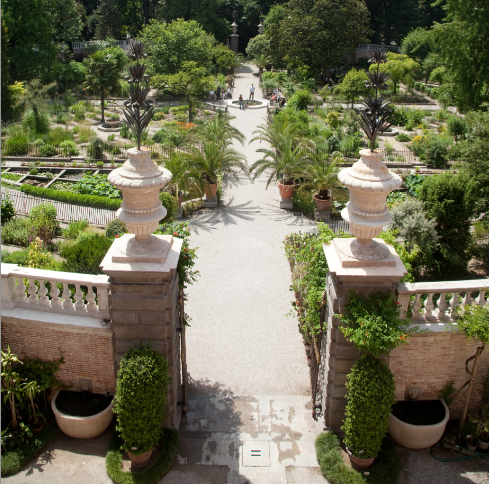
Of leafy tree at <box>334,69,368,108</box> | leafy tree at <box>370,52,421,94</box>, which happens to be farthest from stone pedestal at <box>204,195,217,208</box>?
leafy tree at <box>370,52,421,94</box>

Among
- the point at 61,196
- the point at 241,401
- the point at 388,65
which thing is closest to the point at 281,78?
the point at 388,65

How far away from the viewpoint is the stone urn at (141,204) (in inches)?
310

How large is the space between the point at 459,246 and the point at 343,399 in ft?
24.5

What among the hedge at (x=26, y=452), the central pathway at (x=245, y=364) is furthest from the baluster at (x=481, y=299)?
the hedge at (x=26, y=452)

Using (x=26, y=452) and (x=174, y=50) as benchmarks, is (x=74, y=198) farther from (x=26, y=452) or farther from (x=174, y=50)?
(x=174, y=50)

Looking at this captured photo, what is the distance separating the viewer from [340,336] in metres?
8.65

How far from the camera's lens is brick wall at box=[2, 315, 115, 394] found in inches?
364

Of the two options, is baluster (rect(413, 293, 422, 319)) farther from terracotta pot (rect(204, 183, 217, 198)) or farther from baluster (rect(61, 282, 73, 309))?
terracotta pot (rect(204, 183, 217, 198))

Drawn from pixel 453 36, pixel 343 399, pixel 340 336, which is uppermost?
pixel 453 36

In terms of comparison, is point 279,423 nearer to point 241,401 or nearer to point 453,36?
point 241,401

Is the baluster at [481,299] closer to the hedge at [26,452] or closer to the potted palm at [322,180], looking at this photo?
the hedge at [26,452]

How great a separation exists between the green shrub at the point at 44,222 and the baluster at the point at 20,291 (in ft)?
24.2

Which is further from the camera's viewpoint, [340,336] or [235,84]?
[235,84]

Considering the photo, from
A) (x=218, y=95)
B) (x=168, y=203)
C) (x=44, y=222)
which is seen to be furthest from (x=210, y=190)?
(x=218, y=95)
